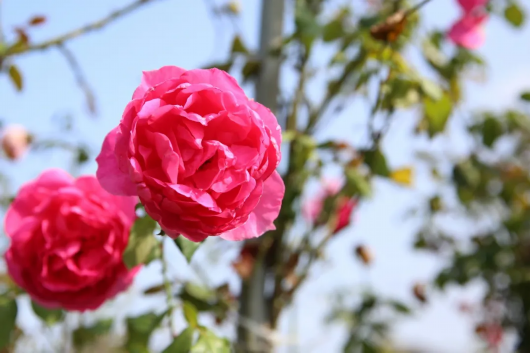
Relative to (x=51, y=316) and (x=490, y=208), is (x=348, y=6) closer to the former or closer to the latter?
(x=51, y=316)

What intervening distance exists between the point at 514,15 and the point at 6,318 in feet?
3.16

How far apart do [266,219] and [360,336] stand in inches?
26.4

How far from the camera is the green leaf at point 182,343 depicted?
16.9 inches

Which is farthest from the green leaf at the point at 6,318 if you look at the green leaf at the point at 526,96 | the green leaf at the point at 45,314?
the green leaf at the point at 526,96

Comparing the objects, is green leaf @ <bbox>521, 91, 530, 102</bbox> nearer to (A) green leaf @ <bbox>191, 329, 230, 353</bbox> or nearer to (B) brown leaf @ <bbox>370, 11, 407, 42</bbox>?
(B) brown leaf @ <bbox>370, 11, 407, 42</bbox>

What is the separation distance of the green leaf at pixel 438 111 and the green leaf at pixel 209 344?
44cm

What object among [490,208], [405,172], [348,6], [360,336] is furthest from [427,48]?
[490,208]

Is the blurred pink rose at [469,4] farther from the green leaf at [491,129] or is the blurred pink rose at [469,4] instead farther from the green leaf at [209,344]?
the green leaf at [209,344]

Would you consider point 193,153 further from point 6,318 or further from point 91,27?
point 91,27

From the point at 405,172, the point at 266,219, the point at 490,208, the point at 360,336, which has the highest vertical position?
the point at 266,219

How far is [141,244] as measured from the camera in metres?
0.43

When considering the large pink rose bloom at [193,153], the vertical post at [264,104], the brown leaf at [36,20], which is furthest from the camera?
the vertical post at [264,104]

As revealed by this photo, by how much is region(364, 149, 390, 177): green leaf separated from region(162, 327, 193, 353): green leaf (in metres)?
0.36

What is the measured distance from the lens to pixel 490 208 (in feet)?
7.23
